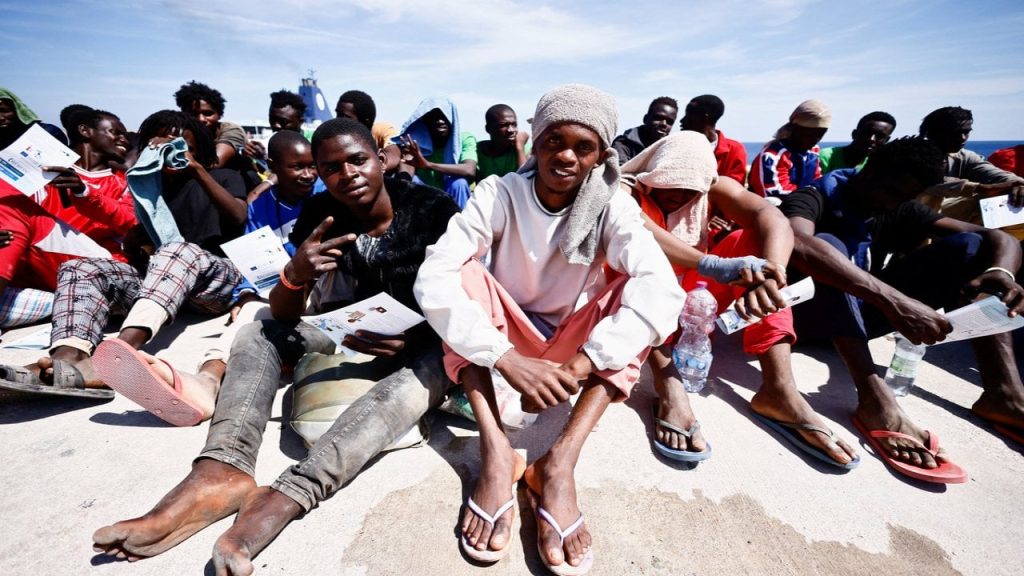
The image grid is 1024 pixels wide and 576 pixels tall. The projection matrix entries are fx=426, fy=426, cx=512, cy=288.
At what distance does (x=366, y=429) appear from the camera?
1646 mm

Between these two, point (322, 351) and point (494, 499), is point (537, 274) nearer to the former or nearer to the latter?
point (494, 499)

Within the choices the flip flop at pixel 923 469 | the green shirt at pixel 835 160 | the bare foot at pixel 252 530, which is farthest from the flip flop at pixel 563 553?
the green shirt at pixel 835 160

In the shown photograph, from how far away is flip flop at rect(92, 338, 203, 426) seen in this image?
1716mm

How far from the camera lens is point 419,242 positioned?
86.2 inches

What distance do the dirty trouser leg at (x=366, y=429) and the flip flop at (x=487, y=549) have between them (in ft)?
1.41

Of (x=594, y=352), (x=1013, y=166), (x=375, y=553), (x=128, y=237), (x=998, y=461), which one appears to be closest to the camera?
(x=375, y=553)

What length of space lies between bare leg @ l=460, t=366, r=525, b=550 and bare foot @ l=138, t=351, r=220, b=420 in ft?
4.14

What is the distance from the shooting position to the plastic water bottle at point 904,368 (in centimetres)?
251

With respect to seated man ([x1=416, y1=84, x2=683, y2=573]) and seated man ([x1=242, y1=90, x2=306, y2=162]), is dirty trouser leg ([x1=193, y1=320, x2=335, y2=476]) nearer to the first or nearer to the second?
seated man ([x1=416, y1=84, x2=683, y2=573])

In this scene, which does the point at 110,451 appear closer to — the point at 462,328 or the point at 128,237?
the point at 462,328

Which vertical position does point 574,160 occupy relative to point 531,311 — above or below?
above

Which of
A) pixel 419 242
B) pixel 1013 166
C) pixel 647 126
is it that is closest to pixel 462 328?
pixel 419 242

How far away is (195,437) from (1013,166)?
7.41 m

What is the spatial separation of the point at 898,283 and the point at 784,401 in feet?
4.39
